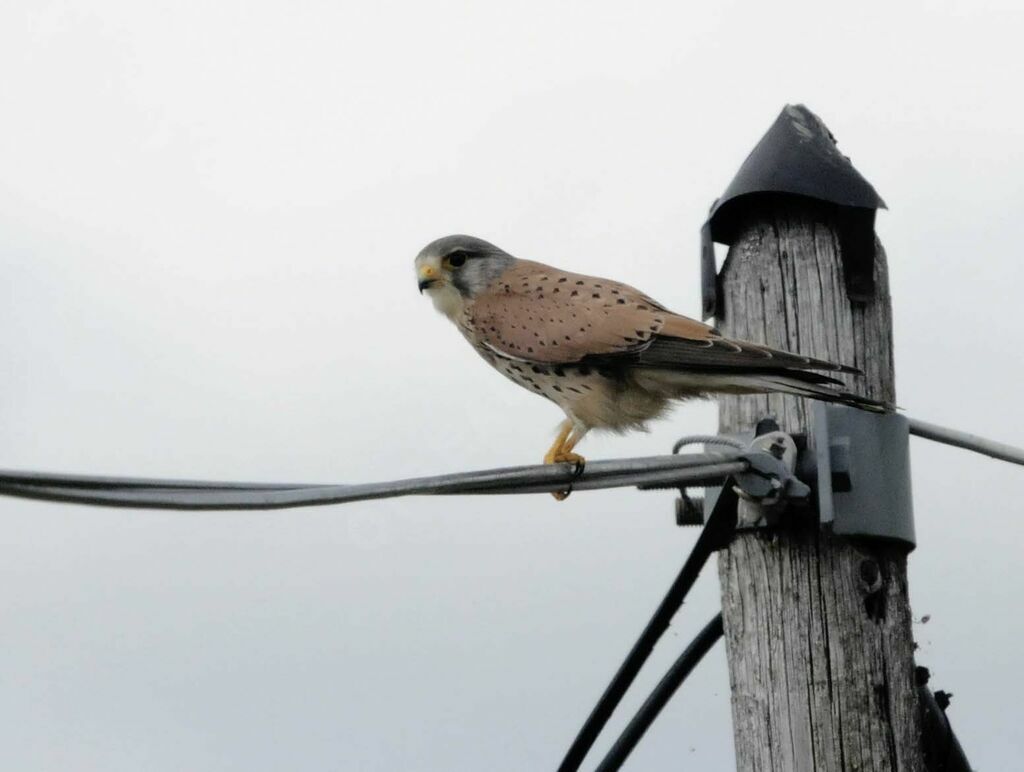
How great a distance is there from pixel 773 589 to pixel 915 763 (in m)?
0.58

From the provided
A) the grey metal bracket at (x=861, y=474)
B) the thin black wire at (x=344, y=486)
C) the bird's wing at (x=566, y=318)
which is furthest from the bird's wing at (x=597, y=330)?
the thin black wire at (x=344, y=486)

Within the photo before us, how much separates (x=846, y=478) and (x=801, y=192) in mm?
862

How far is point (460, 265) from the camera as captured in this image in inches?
224

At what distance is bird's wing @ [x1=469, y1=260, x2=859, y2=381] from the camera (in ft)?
13.7

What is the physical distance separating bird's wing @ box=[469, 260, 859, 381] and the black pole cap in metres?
0.20

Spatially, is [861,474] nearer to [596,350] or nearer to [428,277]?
[596,350]

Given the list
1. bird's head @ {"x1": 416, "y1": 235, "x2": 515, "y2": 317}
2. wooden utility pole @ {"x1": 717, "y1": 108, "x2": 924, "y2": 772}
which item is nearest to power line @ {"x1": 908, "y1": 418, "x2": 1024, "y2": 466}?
wooden utility pole @ {"x1": 717, "y1": 108, "x2": 924, "y2": 772}

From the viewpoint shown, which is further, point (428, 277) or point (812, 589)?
point (428, 277)

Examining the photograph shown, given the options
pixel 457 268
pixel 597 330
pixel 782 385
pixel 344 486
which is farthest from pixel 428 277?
pixel 344 486

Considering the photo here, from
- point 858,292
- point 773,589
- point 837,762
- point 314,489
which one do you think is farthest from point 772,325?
point 314,489

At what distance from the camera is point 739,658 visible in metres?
4.02

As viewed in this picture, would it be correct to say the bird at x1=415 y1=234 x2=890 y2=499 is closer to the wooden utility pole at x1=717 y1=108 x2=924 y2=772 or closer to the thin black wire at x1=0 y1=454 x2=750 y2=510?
the wooden utility pole at x1=717 y1=108 x2=924 y2=772

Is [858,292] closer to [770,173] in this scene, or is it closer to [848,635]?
[770,173]

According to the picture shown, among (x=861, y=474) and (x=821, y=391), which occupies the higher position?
(x=821, y=391)
